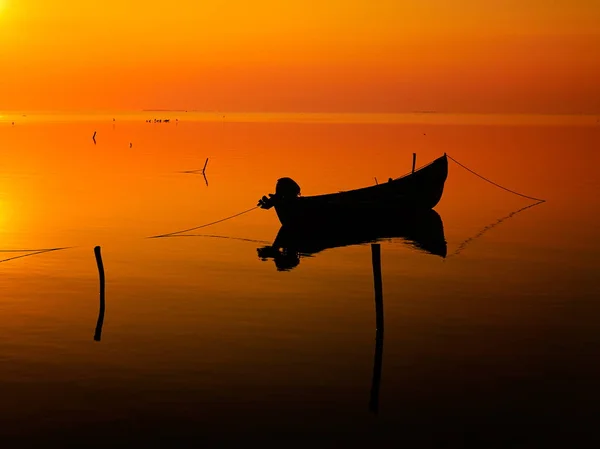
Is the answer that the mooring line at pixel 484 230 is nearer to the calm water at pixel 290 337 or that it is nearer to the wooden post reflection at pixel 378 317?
the calm water at pixel 290 337

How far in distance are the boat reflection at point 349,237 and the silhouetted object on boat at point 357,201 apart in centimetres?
40

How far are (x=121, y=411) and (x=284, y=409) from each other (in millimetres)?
3268

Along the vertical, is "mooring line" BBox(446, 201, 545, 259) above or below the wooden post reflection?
above

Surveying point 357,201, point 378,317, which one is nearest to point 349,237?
point 357,201

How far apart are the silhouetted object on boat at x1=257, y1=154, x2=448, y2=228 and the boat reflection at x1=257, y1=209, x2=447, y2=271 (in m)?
0.40

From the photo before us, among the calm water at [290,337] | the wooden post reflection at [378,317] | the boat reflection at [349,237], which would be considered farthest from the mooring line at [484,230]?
the wooden post reflection at [378,317]

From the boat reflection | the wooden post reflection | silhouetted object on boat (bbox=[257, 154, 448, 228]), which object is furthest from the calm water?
silhouetted object on boat (bbox=[257, 154, 448, 228])

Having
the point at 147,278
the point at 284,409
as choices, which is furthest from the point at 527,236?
the point at 284,409

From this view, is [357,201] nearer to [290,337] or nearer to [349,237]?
[349,237]

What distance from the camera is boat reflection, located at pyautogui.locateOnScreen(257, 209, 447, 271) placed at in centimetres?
3562

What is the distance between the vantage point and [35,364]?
1898 centimetres

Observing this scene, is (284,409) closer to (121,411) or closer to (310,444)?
(310,444)

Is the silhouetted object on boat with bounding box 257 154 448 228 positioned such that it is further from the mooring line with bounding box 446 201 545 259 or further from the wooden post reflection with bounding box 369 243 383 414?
the wooden post reflection with bounding box 369 243 383 414

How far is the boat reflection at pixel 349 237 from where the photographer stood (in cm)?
3562
